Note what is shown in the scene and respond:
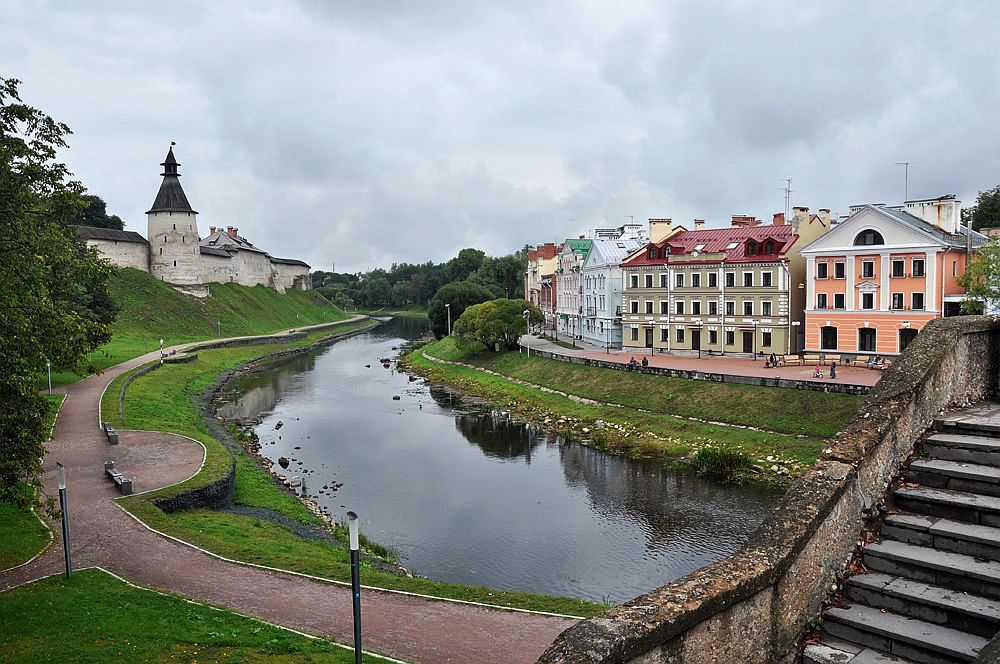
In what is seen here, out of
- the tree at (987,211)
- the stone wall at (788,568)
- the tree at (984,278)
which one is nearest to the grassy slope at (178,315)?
the tree at (984,278)

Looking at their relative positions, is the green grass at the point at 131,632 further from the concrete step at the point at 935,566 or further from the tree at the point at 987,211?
the tree at the point at 987,211

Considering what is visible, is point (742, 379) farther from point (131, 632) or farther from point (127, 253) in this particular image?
point (127, 253)

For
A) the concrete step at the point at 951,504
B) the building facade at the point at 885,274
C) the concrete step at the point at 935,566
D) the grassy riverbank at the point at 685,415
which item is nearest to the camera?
the concrete step at the point at 935,566

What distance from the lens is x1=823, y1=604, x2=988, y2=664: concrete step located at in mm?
5938

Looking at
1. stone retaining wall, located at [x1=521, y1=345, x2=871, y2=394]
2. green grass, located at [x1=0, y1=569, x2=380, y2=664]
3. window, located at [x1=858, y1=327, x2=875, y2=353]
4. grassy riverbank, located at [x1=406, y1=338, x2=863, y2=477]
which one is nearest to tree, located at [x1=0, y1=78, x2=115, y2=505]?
green grass, located at [x1=0, y1=569, x2=380, y2=664]

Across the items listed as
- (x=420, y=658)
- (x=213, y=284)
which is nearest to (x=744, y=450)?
(x=420, y=658)

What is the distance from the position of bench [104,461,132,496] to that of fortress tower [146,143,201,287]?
76133mm

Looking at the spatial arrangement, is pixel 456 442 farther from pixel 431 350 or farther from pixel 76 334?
pixel 431 350

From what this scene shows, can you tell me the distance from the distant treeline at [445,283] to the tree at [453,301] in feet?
67.4

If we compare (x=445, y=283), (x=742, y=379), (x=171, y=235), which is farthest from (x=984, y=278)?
(x=445, y=283)

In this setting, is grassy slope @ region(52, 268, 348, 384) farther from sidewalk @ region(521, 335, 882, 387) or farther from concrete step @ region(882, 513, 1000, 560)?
concrete step @ region(882, 513, 1000, 560)

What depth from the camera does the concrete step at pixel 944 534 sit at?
6.65 meters

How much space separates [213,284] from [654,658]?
4253 inches

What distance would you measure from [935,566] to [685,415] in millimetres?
33025
